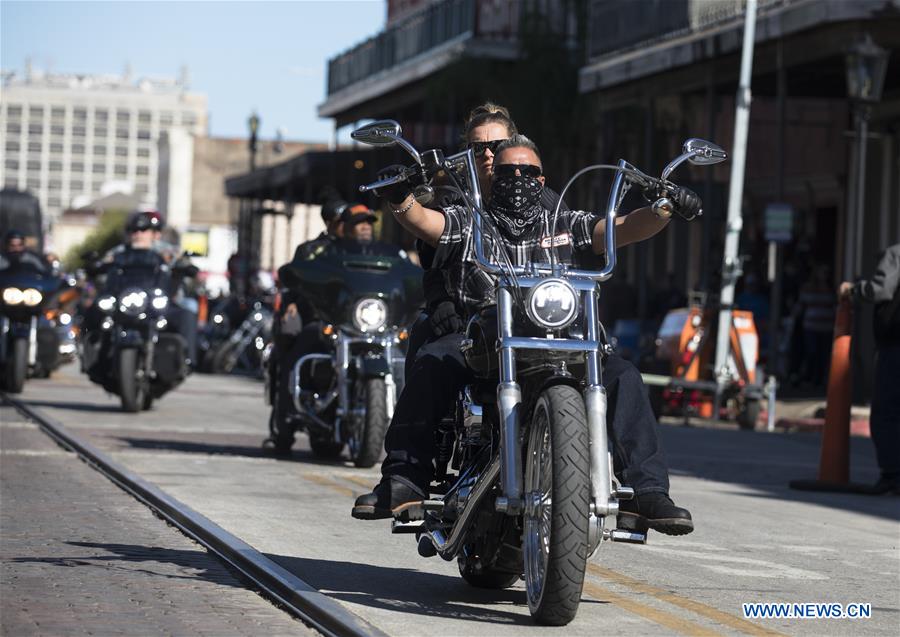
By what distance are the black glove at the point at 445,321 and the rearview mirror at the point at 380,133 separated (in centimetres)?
79

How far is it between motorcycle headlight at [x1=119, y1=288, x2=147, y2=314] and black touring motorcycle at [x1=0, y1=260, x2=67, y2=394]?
114 inches

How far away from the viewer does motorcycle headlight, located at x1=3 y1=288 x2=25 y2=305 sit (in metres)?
21.2

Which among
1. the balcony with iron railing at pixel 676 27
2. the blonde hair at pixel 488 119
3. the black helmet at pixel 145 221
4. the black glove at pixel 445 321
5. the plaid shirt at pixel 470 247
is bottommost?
the black glove at pixel 445 321

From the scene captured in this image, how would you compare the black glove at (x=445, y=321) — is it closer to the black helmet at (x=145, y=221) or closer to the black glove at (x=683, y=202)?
the black glove at (x=683, y=202)

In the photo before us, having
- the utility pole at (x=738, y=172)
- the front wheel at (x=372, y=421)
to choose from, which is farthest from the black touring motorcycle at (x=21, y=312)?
the front wheel at (x=372, y=421)

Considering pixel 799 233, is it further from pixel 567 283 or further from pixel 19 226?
pixel 567 283

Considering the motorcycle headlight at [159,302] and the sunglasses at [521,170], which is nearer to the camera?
the sunglasses at [521,170]

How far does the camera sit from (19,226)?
138 feet

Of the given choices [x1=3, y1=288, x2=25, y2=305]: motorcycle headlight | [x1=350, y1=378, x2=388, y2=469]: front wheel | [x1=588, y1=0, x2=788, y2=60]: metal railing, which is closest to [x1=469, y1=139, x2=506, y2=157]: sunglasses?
[x1=350, y1=378, x2=388, y2=469]: front wheel

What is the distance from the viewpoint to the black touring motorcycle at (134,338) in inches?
712

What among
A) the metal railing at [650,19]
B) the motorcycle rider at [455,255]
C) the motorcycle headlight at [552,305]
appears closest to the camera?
the motorcycle headlight at [552,305]

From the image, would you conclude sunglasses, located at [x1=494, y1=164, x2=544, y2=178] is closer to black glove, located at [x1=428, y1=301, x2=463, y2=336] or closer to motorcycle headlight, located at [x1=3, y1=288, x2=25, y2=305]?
black glove, located at [x1=428, y1=301, x2=463, y2=336]

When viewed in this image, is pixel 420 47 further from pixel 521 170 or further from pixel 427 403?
pixel 427 403

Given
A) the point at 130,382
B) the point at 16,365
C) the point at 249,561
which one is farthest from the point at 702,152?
the point at 16,365
